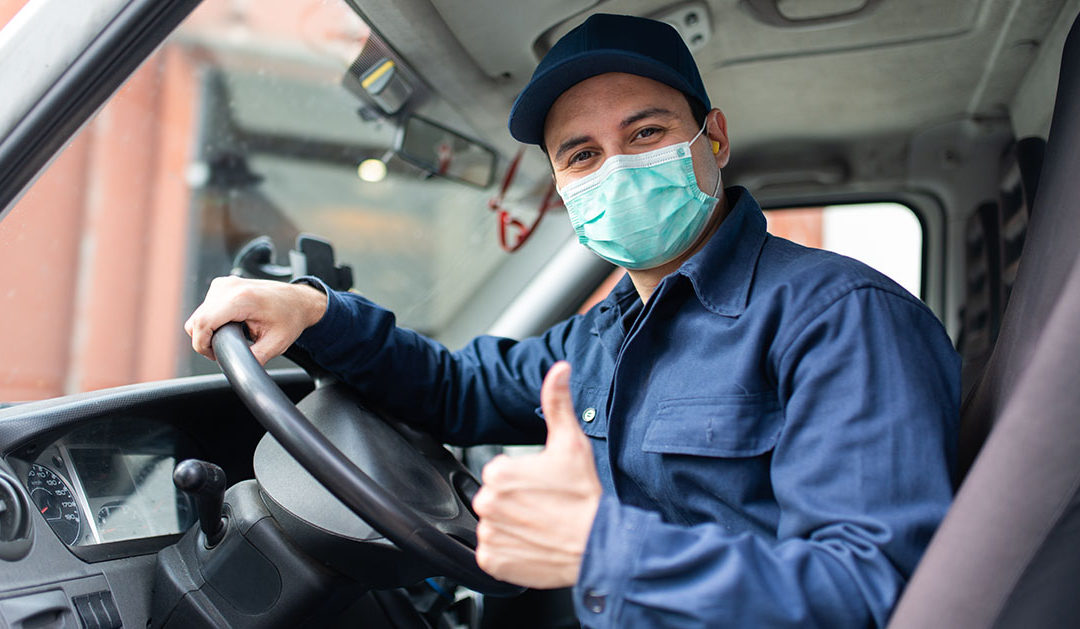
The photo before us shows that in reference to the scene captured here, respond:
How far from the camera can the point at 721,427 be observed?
43.3 inches

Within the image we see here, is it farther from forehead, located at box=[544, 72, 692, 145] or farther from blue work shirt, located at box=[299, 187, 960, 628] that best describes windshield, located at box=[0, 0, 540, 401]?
blue work shirt, located at box=[299, 187, 960, 628]

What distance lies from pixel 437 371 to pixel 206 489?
0.51 m

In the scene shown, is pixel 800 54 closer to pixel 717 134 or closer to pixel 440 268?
pixel 717 134

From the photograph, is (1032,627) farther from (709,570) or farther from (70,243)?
(70,243)

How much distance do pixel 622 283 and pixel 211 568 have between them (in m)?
0.78

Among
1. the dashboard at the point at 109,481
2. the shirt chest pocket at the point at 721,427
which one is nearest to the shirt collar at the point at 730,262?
the shirt chest pocket at the point at 721,427

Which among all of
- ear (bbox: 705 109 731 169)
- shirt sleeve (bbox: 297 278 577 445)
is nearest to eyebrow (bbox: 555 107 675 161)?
ear (bbox: 705 109 731 169)

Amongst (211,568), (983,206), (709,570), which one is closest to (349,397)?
(211,568)

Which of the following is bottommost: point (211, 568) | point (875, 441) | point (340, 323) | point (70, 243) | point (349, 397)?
point (70, 243)

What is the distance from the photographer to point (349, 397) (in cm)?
145

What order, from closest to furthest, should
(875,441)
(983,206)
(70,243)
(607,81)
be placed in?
(875,441), (607,81), (983,206), (70,243)

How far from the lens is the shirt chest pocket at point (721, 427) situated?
1.08 meters

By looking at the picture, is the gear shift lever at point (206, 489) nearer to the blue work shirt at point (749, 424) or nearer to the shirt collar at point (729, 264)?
the blue work shirt at point (749, 424)

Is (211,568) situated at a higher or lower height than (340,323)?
lower
